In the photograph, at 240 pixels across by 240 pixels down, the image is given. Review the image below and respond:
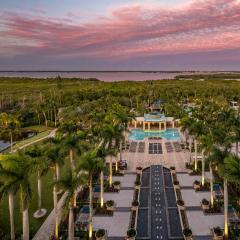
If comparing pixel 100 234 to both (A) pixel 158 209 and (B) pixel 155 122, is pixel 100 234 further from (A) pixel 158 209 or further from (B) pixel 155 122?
(B) pixel 155 122

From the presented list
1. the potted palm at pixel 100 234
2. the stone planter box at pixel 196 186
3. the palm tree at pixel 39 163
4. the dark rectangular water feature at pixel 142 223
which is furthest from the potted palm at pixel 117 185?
the potted palm at pixel 100 234

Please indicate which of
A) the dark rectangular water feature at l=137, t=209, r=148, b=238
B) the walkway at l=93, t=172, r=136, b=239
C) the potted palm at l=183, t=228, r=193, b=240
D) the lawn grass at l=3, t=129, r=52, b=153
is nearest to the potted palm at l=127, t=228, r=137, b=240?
the walkway at l=93, t=172, r=136, b=239

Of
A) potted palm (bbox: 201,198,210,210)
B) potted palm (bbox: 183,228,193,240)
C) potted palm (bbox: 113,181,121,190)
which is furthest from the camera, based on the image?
potted palm (bbox: 113,181,121,190)

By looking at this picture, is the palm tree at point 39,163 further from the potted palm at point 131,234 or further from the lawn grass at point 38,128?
the lawn grass at point 38,128

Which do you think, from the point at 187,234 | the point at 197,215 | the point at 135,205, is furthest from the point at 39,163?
the point at 197,215

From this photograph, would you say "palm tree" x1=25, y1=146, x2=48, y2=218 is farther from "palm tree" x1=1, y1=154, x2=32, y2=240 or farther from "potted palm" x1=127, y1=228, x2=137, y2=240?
"potted palm" x1=127, y1=228, x2=137, y2=240
